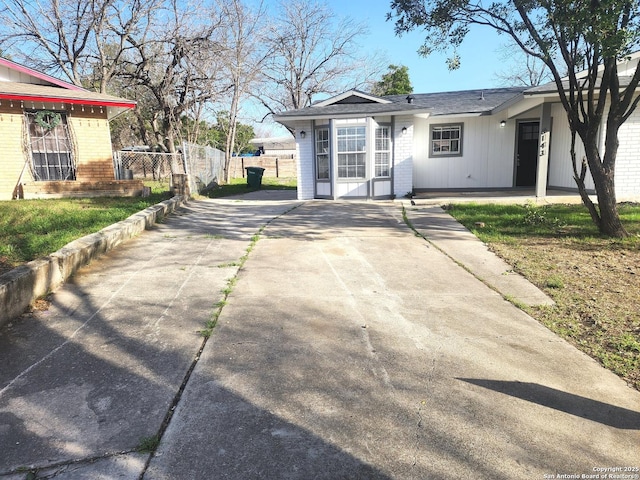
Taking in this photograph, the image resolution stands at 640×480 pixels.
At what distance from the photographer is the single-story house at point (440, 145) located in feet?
39.1

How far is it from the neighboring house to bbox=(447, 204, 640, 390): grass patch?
10.0 m

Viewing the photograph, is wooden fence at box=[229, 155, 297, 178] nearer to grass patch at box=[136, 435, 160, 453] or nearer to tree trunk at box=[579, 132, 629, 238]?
tree trunk at box=[579, 132, 629, 238]

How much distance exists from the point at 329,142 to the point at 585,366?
1101cm

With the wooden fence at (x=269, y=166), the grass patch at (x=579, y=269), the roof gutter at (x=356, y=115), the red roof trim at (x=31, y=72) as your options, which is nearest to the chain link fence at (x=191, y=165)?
the red roof trim at (x=31, y=72)

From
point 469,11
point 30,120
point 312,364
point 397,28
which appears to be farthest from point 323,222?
point 30,120

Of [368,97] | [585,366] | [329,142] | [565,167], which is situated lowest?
[585,366]

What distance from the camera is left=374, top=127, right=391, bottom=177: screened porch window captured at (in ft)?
44.0

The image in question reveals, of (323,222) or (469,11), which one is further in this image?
(323,222)

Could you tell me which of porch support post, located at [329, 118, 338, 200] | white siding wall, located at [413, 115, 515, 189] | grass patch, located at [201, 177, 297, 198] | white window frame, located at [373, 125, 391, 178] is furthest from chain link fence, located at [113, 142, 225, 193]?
white siding wall, located at [413, 115, 515, 189]

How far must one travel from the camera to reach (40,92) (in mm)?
11328

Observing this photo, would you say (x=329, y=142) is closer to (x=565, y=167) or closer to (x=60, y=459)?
(x=565, y=167)

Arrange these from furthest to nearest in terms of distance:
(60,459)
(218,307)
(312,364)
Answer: (218,307) < (312,364) < (60,459)

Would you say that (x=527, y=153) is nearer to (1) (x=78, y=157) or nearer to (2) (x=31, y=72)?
(1) (x=78, y=157)

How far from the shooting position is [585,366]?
3250mm
